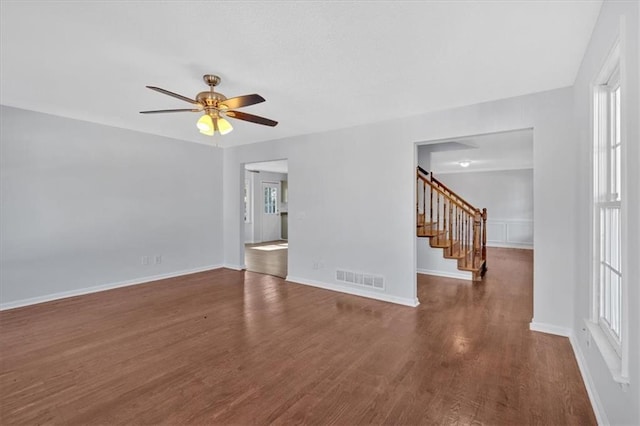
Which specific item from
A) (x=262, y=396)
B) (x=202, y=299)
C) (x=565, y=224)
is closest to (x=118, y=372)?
(x=262, y=396)

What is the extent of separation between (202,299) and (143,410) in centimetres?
234

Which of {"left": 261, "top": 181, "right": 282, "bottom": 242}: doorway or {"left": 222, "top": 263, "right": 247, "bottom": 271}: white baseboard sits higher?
{"left": 261, "top": 181, "right": 282, "bottom": 242}: doorway

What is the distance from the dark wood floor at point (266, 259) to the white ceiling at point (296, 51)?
3.41 m

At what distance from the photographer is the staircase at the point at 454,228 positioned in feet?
17.4

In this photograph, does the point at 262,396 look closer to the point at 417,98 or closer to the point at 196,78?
the point at 196,78

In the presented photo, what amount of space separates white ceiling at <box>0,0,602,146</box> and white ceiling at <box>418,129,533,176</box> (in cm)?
121

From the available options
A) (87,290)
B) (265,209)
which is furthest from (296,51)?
(265,209)

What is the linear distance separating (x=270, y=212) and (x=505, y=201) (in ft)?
25.3

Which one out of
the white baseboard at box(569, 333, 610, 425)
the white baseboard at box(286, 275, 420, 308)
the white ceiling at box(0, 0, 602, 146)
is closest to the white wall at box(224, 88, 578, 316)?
the white baseboard at box(286, 275, 420, 308)

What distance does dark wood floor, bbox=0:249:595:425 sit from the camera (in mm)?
1922

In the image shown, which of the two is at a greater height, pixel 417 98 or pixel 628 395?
pixel 417 98

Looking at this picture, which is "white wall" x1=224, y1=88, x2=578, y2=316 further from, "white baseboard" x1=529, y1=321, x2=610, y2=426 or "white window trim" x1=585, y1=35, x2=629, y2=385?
"white window trim" x1=585, y1=35, x2=629, y2=385

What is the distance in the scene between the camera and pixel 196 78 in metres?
2.85

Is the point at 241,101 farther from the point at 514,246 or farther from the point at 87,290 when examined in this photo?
the point at 514,246
